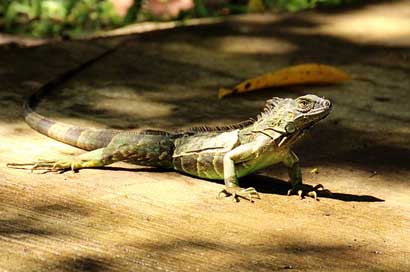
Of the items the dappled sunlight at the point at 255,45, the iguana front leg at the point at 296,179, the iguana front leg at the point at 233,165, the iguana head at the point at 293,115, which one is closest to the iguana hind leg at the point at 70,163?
the iguana front leg at the point at 233,165

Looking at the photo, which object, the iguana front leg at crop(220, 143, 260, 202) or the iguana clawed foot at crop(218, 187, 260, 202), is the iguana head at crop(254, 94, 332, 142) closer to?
the iguana front leg at crop(220, 143, 260, 202)

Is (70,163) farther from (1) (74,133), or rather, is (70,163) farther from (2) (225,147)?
(2) (225,147)

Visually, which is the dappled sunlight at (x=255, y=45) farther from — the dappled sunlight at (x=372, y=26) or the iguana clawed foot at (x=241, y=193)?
the iguana clawed foot at (x=241, y=193)

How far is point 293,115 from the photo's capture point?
4523 mm

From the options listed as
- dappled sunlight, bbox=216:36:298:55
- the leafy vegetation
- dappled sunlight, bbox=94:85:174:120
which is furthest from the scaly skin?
the leafy vegetation

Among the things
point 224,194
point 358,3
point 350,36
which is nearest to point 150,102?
point 224,194

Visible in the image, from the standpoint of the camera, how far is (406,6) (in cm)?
754

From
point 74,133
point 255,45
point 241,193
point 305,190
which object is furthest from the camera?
point 255,45

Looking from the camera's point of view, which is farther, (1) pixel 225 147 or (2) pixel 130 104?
(2) pixel 130 104

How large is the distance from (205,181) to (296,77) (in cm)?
166

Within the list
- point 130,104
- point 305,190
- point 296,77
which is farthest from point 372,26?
point 305,190

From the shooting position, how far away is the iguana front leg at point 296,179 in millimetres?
4488

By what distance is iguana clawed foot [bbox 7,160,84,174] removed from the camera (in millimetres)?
4551

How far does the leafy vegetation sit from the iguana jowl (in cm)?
416
